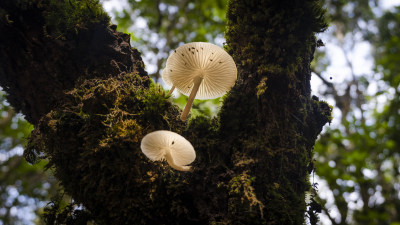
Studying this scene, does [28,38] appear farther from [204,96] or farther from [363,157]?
[363,157]

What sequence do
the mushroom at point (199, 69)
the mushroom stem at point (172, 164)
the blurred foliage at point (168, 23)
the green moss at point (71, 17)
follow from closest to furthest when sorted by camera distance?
1. the mushroom stem at point (172, 164)
2. the green moss at point (71, 17)
3. the mushroom at point (199, 69)
4. the blurred foliage at point (168, 23)

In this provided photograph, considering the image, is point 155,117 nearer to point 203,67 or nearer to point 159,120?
point 159,120

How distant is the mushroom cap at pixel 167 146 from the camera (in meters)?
1.70

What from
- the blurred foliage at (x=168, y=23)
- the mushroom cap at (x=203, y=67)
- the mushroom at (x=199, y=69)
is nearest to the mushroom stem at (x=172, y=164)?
the mushroom at (x=199, y=69)

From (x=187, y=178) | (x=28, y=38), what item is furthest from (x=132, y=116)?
(x=28, y=38)

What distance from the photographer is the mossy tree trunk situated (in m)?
1.62

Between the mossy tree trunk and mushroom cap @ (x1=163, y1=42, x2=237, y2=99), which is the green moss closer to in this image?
the mossy tree trunk

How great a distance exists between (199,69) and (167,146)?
103cm

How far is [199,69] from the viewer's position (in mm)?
2584

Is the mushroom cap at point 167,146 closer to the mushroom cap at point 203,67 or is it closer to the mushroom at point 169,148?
the mushroom at point 169,148

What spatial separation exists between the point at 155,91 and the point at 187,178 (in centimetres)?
73

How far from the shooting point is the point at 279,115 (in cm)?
185

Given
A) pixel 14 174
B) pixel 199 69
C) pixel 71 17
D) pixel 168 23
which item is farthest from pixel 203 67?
pixel 14 174

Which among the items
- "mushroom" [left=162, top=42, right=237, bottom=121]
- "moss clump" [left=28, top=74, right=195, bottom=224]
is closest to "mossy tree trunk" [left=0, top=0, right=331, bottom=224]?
"moss clump" [left=28, top=74, right=195, bottom=224]
